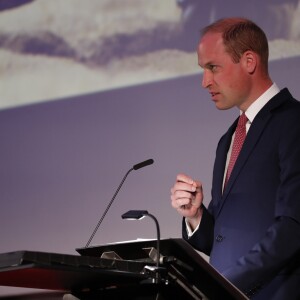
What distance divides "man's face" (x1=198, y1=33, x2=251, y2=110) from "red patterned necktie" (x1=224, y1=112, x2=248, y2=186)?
87mm

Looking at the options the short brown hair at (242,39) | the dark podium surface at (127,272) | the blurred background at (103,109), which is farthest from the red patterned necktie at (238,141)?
the dark podium surface at (127,272)

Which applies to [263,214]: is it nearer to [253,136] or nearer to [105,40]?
[253,136]

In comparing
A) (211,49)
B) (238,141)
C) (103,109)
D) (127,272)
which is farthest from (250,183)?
(103,109)

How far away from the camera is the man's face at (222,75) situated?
251 cm

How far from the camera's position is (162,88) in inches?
139

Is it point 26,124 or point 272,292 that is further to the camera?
point 26,124

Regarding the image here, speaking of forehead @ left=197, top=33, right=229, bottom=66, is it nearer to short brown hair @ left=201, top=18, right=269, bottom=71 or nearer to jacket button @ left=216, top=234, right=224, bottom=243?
short brown hair @ left=201, top=18, right=269, bottom=71

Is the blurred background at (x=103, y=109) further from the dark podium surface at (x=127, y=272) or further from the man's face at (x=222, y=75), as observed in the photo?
the dark podium surface at (x=127, y=272)

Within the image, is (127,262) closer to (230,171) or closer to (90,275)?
(90,275)

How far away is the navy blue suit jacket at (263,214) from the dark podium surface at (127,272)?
390 millimetres

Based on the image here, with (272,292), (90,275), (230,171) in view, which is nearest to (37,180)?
(230,171)

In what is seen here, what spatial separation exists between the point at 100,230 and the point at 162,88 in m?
0.79

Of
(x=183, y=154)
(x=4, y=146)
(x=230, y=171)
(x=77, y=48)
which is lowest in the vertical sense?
(x=230, y=171)

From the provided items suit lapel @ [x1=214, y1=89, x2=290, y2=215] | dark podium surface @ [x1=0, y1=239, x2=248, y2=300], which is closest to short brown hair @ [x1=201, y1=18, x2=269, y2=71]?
suit lapel @ [x1=214, y1=89, x2=290, y2=215]
